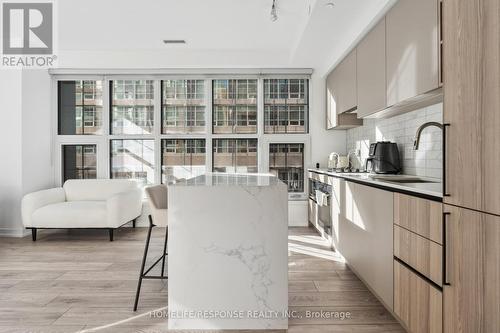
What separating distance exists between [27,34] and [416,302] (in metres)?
5.11

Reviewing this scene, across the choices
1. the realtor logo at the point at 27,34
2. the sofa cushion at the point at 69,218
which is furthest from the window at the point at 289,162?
the realtor logo at the point at 27,34

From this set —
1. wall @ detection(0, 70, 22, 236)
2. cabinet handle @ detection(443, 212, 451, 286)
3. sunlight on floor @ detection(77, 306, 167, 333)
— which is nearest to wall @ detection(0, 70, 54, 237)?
wall @ detection(0, 70, 22, 236)

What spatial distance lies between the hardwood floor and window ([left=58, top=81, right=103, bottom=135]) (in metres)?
1.95

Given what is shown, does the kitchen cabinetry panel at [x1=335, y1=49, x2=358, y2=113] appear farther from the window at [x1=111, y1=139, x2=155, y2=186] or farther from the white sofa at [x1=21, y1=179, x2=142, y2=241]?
the white sofa at [x1=21, y1=179, x2=142, y2=241]

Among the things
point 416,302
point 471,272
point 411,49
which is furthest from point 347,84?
point 471,272

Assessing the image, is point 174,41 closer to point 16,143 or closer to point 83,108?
point 83,108

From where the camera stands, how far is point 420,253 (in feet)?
5.82

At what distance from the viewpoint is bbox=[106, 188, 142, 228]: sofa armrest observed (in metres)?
4.21

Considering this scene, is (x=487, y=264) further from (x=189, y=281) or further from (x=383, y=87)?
(x=383, y=87)

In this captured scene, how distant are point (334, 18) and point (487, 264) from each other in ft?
8.74

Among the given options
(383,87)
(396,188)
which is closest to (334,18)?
(383,87)

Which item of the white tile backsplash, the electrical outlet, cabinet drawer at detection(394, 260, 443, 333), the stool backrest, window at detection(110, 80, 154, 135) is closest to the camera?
cabinet drawer at detection(394, 260, 443, 333)

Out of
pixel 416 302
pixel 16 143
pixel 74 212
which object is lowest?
pixel 416 302

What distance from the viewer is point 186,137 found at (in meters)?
5.24
